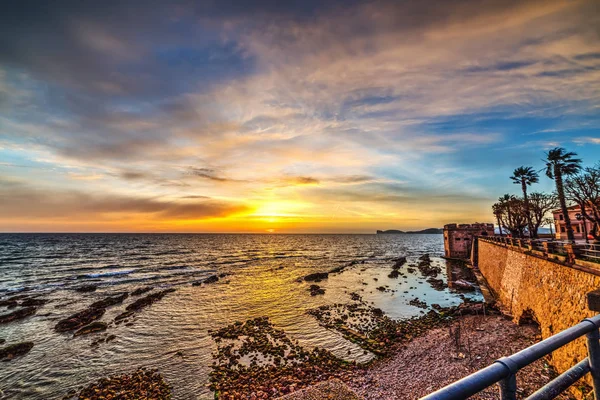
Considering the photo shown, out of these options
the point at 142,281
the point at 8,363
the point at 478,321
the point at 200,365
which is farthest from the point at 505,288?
the point at 142,281

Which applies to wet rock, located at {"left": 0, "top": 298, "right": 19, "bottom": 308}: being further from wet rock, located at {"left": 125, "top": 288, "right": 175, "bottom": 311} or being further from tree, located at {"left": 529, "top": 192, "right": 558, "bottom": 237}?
tree, located at {"left": 529, "top": 192, "right": 558, "bottom": 237}

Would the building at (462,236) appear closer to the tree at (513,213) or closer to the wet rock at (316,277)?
the tree at (513,213)

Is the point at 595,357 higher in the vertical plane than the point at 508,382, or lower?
lower

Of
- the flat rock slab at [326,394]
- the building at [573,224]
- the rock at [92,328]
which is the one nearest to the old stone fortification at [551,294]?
the flat rock slab at [326,394]

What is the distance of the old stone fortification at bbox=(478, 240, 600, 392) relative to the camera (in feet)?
33.4

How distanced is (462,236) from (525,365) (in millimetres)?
70317

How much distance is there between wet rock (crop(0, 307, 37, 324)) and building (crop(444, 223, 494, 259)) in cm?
6915

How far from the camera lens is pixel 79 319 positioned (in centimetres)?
2205

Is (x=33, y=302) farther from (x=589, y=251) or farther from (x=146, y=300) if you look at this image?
(x=589, y=251)

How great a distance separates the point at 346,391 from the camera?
370 inches

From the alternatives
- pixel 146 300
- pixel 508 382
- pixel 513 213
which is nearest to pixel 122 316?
pixel 146 300

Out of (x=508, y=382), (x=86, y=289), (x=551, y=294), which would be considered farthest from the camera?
(x=86, y=289)

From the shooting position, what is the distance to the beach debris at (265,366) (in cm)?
1255

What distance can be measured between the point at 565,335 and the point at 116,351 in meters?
21.0
